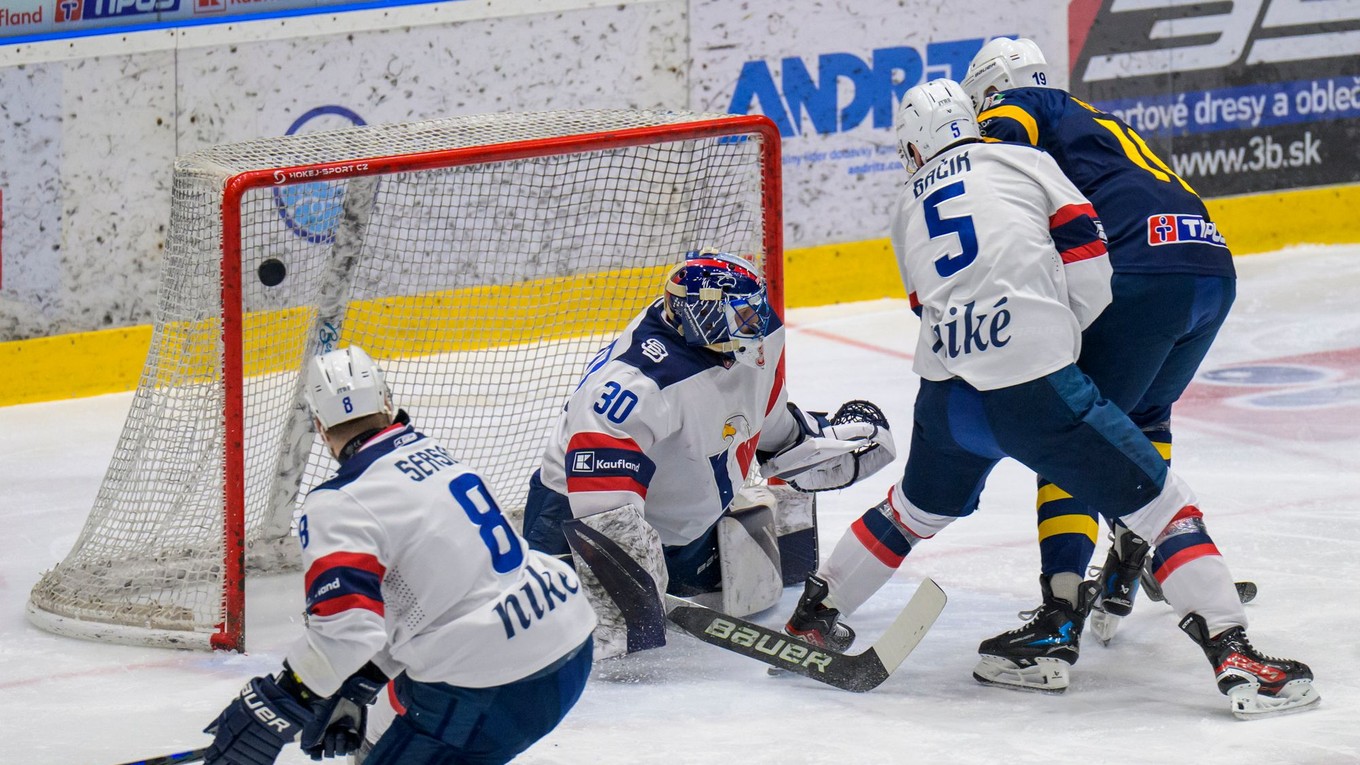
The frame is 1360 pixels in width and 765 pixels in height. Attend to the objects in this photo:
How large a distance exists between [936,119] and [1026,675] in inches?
43.5

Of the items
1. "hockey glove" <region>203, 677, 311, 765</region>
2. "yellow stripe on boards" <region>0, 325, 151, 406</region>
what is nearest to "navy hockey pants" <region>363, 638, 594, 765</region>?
"hockey glove" <region>203, 677, 311, 765</region>

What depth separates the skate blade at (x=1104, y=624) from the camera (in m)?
3.94

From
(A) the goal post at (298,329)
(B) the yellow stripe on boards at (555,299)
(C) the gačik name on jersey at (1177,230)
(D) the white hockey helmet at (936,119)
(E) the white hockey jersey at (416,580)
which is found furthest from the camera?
(B) the yellow stripe on boards at (555,299)

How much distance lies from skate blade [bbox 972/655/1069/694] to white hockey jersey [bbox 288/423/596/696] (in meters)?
1.31

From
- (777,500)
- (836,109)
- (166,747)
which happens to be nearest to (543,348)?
(777,500)

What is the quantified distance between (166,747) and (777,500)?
5.13ft

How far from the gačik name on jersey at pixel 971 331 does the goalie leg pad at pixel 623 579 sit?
70 centimetres

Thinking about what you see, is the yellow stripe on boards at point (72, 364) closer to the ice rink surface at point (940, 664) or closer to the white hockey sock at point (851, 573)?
the ice rink surface at point (940, 664)

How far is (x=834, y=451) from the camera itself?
419 cm

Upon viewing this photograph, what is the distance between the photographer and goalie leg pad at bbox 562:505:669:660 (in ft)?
12.1

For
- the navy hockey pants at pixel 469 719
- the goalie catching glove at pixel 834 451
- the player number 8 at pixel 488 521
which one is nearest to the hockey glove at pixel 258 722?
the navy hockey pants at pixel 469 719

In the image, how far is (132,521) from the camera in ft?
13.8

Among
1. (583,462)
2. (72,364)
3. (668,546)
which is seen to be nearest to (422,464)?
(583,462)

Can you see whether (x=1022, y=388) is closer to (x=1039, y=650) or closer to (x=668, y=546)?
(x=1039, y=650)
